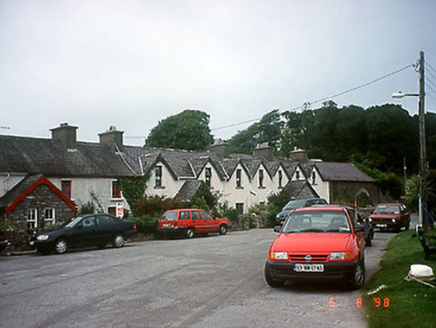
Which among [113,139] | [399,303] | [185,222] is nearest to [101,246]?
[185,222]

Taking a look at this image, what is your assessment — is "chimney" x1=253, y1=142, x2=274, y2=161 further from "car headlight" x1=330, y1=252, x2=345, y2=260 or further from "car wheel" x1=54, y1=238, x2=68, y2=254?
"car headlight" x1=330, y1=252, x2=345, y2=260

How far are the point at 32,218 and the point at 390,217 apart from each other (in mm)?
20112

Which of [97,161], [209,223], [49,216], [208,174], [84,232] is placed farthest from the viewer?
[208,174]

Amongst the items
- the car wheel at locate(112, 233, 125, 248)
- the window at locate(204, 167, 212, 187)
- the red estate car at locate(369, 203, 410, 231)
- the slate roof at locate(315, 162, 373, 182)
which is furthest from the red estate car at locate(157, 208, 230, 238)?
the slate roof at locate(315, 162, 373, 182)

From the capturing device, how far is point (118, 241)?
21.7m

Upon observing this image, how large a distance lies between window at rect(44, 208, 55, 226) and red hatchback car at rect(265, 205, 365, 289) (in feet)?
57.6

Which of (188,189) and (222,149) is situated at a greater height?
(222,149)

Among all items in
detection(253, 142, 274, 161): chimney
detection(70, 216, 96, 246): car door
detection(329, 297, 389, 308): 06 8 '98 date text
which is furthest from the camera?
detection(253, 142, 274, 161): chimney

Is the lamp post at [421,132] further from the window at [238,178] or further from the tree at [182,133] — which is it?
the tree at [182,133]

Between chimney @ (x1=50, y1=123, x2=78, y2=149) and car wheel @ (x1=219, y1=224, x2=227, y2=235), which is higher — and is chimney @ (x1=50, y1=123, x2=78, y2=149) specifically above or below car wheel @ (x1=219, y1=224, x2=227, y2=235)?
above

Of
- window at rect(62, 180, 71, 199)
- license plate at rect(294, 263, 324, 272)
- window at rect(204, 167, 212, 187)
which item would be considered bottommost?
license plate at rect(294, 263, 324, 272)

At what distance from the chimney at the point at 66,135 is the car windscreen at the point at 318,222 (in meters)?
25.2

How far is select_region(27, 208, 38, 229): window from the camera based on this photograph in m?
Answer: 23.8

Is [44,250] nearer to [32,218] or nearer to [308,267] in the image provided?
[32,218]
